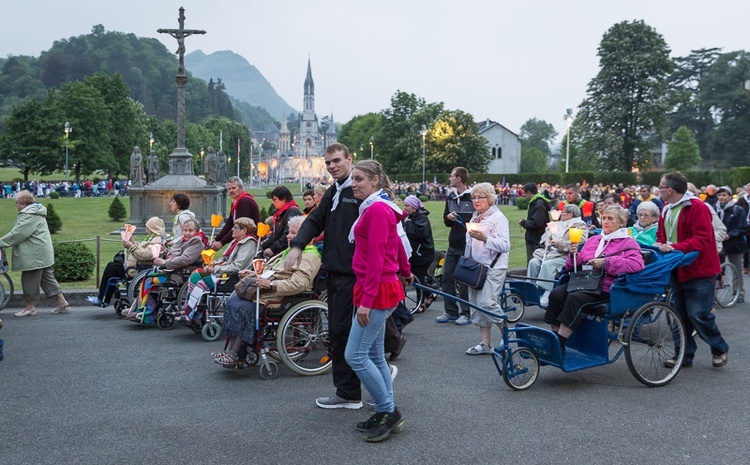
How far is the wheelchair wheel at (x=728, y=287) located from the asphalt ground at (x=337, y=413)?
336 centimetres

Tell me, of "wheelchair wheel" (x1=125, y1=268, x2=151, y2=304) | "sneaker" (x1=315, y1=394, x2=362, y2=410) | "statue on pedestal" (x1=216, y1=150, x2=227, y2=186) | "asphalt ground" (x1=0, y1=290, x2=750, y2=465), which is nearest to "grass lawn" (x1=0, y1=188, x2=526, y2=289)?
"wheelchair wheel" (x1=125, y1=268, x2=151, y2=304)

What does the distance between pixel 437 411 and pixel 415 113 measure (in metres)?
80.0

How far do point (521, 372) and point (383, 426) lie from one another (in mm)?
1809

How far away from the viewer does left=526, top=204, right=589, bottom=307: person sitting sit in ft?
31.9

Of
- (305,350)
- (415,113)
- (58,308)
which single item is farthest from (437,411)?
(415,113)

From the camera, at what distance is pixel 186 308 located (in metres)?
8.65

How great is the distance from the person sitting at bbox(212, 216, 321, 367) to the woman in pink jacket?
1.85 metres

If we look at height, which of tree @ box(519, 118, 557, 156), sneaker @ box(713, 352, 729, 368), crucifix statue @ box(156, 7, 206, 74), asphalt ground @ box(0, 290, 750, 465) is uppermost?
tree @ box(519, 118, 557, 156)

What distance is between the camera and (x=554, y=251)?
10477 millimetres

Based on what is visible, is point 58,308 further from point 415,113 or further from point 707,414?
point 415,113

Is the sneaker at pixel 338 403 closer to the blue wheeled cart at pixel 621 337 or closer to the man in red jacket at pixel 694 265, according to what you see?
the blue wheeled cart at pixel 621 337

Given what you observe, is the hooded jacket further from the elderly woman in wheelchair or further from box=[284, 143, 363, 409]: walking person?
box=[284, 143, 363, 409]: walking person

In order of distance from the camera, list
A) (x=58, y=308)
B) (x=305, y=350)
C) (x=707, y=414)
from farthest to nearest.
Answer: (x=58, y=308) → (x=305, y=350) → (x=707, y=414)

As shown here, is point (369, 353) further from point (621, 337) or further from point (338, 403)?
point (621, 337)
